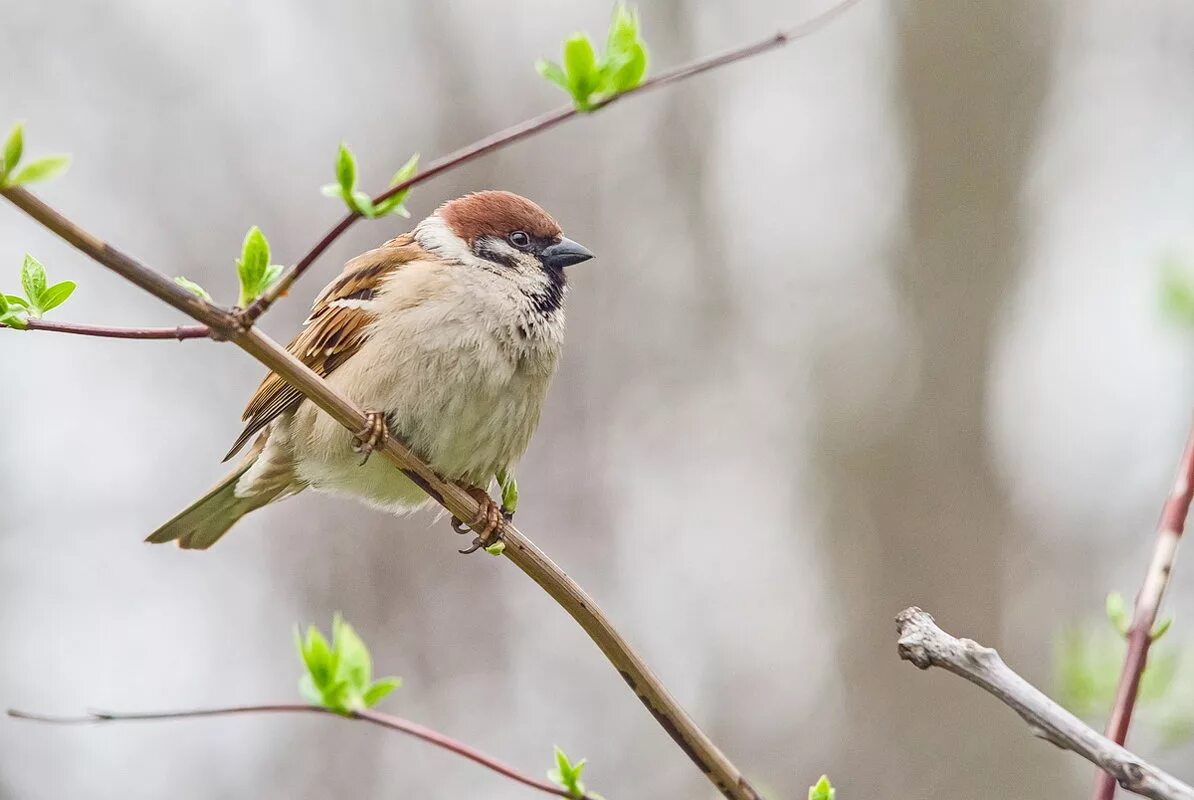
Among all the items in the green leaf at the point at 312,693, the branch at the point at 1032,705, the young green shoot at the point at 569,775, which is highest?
the branch at the point at 1032,705

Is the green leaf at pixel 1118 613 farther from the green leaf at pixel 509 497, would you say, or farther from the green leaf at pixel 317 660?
the green leaf at pixel 509 497

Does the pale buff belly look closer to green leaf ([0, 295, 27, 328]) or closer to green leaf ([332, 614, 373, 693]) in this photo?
green leaf ([0, 295, 27, 328])

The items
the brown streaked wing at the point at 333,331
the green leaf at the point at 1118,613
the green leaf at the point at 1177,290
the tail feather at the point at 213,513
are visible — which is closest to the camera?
the green leaf at the point at 1118,613

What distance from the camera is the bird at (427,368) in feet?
8.89

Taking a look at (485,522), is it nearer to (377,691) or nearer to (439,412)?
(439,412)

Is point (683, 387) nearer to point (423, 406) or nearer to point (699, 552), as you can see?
point (699, 552)

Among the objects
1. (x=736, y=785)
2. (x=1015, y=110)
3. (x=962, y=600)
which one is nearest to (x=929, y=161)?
(x=1015, y=110)

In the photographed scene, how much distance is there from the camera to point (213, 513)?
127 inches

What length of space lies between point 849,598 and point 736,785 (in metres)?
4.66

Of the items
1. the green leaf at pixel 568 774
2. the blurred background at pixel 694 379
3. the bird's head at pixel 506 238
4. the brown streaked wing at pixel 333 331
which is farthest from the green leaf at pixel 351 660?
the blurred background at pixel 694 379

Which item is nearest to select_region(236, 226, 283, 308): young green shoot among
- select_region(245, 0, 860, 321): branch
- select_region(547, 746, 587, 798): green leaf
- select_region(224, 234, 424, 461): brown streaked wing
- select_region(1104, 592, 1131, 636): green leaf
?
select_region(245, 0, 860, 321): branch

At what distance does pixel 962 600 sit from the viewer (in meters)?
5.63

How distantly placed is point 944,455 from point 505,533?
4.53 m

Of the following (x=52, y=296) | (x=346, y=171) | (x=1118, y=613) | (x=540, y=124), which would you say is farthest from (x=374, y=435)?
(x=1118, y=613)
